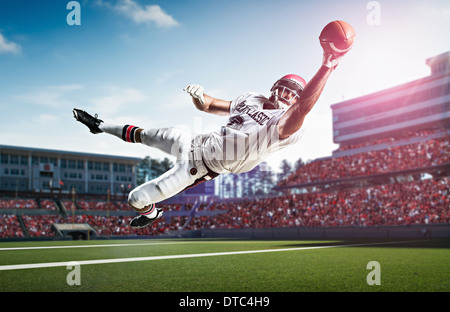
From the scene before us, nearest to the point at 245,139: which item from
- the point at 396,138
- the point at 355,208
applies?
the point at 355,208

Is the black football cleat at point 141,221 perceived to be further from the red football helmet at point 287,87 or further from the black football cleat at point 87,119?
the red football helmet at point 287,87

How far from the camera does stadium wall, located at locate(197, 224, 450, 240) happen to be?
2452 centimetres

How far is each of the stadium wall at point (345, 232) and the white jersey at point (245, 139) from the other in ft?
79.8

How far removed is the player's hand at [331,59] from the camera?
3.01 meters

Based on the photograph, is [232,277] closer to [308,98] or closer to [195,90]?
[195,90]

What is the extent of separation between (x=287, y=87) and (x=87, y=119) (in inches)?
81.1

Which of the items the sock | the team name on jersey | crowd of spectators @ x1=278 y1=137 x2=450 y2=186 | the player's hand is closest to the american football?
the player's hand

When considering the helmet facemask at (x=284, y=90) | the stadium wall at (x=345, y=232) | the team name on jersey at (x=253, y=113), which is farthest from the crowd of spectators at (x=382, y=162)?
the team name on jersey at (x=253, y=113)

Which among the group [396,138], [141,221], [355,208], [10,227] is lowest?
[10,227]

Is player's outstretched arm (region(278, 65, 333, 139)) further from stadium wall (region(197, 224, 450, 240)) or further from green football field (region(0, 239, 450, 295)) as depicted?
stadium wall (region(197, 224, 450, 240))

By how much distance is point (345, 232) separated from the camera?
27938 millimetres

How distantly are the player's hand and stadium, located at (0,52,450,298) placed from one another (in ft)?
13.5

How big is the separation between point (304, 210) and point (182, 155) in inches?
1210
